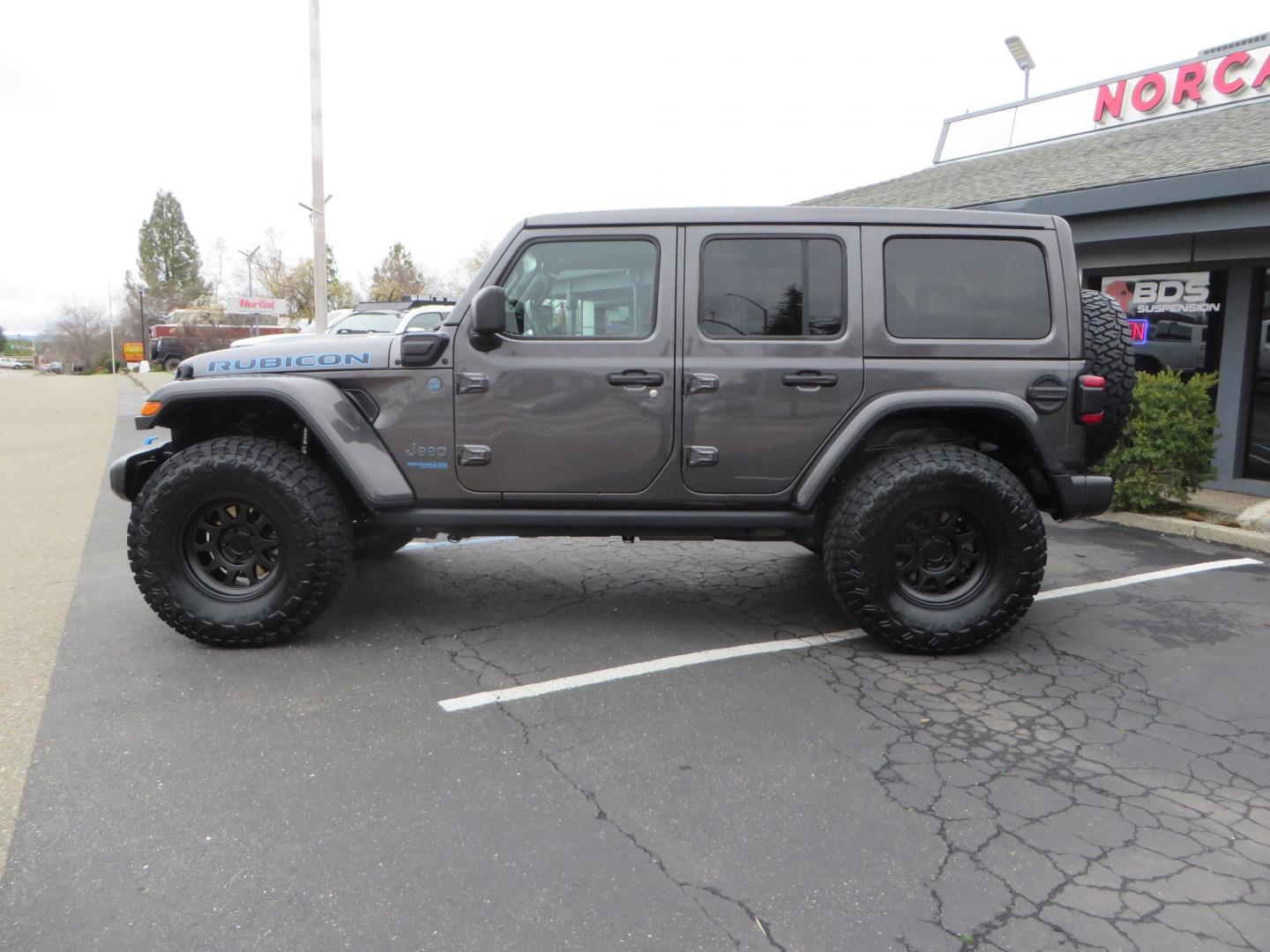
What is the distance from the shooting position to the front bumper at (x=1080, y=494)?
13.5 feet

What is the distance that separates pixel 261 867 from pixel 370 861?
0.30m

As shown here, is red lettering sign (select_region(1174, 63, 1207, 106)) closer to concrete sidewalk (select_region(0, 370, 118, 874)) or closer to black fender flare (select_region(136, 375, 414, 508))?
black fender flare (select_region(136, 375, 414, 508))

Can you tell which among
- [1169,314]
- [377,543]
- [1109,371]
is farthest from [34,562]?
[1169,314]

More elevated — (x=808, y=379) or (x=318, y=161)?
(x=318, y=161)

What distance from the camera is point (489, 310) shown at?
12.8ft

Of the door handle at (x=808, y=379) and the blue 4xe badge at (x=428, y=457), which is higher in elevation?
the door handle at (x=808, y=379)

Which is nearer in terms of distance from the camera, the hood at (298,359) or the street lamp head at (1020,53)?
the hood at (298,359)

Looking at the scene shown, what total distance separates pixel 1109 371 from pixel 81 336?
10329 cm

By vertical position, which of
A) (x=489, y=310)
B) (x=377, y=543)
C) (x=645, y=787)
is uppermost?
(x=489, y=310)

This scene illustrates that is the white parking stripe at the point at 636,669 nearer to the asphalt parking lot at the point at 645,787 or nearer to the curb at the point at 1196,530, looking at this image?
the asphalt parking lot at the point at 645,787

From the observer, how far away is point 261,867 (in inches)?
96.5

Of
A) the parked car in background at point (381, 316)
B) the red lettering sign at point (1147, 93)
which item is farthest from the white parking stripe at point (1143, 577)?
the parked car in background at point (381, 316)

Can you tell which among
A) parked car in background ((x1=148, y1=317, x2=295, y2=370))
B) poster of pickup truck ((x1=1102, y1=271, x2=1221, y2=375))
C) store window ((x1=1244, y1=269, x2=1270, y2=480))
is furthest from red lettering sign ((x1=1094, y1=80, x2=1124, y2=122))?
parked car in background ((x1=148, y1=317, x2=295, y2=370))

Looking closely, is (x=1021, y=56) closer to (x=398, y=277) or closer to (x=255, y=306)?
(x=255, y=306)
